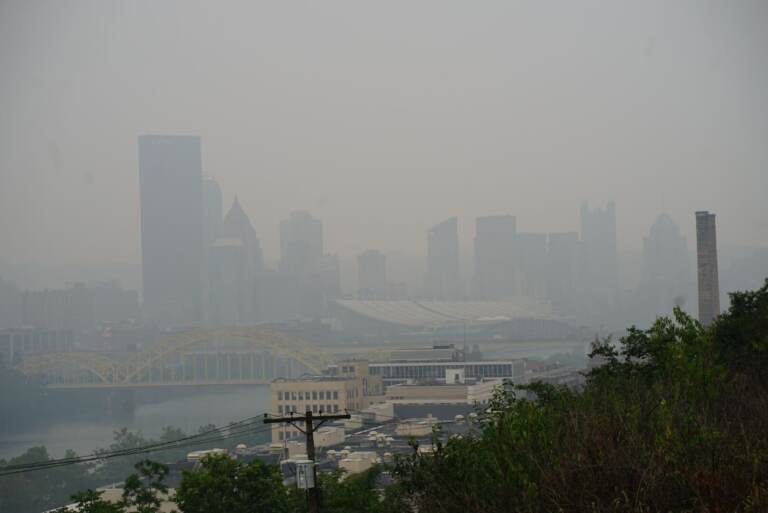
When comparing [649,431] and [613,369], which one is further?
[613,369]

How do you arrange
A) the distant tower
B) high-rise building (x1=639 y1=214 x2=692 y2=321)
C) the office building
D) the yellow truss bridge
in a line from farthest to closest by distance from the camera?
1. high-rise building (x1=639 y1=214 x2=692 y2=321)
2. the office building
3. the yellow truss bridge
4. the distant tower

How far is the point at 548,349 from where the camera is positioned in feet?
119

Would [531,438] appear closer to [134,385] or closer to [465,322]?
[134,385]

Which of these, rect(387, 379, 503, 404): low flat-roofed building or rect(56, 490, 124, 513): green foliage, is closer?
rect(56, 490, 124, 513): green foliage

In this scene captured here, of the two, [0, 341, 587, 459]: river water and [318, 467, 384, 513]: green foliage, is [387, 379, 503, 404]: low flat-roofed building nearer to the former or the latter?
[0, 341, 587, 459]: river water

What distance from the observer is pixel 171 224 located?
44.6m

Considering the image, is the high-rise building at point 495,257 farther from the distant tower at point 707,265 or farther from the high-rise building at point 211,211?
the distant tower at point 707,265

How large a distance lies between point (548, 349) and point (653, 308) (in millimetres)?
4199

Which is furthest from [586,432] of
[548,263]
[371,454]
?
[548,263]

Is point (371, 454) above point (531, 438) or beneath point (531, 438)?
beneath

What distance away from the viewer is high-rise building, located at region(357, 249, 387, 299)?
43.2 meters

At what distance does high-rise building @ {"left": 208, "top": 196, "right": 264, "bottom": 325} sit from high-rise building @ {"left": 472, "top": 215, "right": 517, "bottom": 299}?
27.8 ft

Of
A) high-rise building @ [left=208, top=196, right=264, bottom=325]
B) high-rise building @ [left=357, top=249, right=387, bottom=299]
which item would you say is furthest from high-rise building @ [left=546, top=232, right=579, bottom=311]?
high-rise building @ [left=208, top=196, right=264, bottom=325]

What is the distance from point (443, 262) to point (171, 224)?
1095 cm
